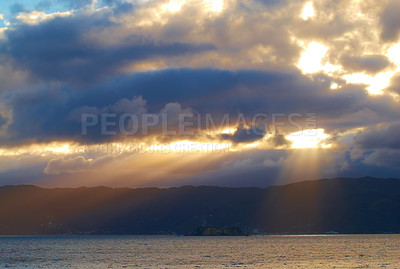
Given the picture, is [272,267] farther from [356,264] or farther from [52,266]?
[52,266]

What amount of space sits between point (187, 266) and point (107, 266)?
2781cm

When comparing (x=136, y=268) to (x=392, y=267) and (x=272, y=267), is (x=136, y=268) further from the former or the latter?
(x=392, y=267)

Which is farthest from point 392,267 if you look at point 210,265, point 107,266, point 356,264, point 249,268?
point 107,266

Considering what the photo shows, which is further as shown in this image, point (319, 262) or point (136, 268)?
point (319, 262)

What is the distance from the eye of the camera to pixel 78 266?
181375mm

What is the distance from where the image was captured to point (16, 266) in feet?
602

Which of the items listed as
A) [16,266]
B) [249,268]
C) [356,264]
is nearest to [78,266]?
[16,266]

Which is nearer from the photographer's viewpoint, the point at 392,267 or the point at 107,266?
the point at 392,267

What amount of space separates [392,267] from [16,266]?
127896 mm

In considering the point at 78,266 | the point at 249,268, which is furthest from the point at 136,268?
the point at 249,268

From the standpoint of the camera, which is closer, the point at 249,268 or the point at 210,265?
the point at 249,268

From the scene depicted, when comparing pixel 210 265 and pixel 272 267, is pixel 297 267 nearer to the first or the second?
pixel 272 267

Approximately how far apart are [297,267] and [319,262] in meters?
22.3

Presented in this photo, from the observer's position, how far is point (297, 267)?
6649 inches
